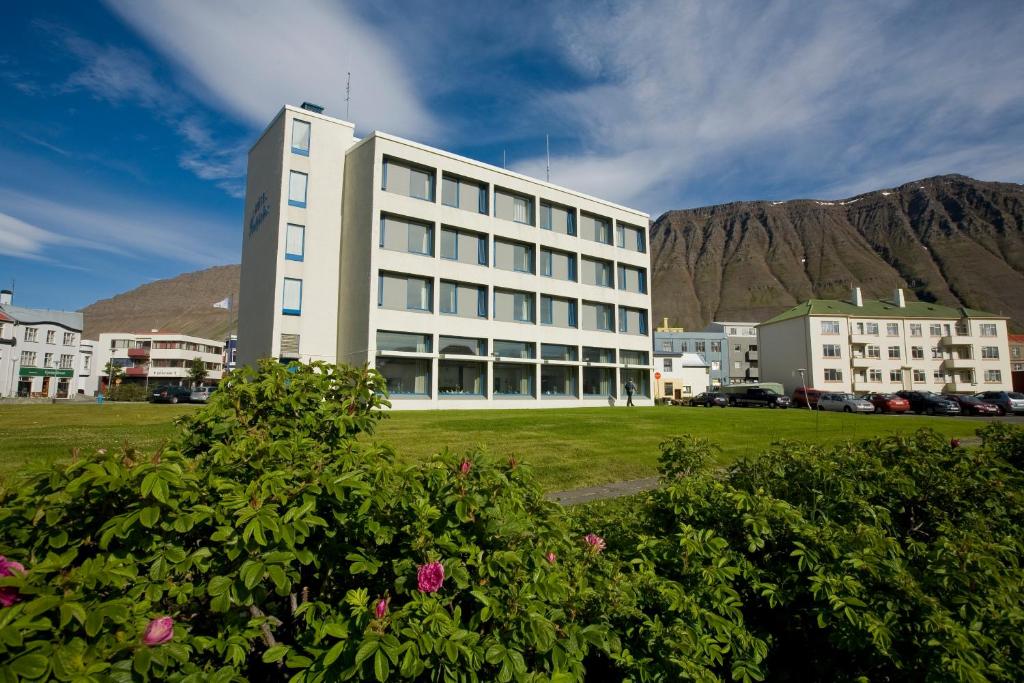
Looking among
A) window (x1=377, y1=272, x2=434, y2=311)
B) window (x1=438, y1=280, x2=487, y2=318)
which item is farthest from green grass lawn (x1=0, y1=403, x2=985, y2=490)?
window (x1=438, y1=280, x2=487, y2=318)

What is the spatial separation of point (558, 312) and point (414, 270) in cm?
1242

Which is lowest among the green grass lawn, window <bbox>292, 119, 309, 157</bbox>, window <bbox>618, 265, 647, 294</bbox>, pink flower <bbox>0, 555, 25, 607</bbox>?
the green grass lawn

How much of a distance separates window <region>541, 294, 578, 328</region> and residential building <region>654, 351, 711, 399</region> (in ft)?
123

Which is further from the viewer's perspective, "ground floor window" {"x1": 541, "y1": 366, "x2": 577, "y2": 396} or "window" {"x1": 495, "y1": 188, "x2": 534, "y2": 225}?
"ground floor window" {"x1": 541, "y1": 366, "x2": 577, "y2": 396}

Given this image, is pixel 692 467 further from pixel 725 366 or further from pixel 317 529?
pixel 725 366

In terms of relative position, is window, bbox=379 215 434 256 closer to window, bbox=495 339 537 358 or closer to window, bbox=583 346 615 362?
window, bbox=495 339 537 358

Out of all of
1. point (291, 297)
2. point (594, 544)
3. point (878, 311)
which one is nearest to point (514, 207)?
point (291, 297)

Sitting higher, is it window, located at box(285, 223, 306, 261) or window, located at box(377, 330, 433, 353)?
window, located at box(285, 223, 306, 261)

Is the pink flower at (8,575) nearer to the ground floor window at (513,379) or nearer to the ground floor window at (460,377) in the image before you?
the ground floor window at (460,377)

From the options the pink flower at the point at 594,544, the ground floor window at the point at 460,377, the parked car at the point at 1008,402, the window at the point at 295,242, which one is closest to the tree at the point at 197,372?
the window at the point at 295,242

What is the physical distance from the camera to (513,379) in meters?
36.8

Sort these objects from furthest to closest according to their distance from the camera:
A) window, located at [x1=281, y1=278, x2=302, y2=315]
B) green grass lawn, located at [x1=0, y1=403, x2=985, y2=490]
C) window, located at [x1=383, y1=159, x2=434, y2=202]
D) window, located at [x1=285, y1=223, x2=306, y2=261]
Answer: window, located at [x1=383, y1=159, x2=434, y2=202], window, located at [x1=285, y1=223, x2=306, y2=261], window, located at [x1=281, y1=278, x2=302, y2=315], green grass lawn, located at [x1=0, y1=403, x2=985, y2=490]

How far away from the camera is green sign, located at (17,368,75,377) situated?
7806cm

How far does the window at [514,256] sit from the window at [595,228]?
5.98m
